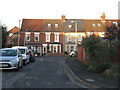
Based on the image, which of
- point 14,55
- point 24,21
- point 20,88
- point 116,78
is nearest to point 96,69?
point 116,78

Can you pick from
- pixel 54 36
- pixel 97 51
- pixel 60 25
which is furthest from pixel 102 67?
pixel 60 25

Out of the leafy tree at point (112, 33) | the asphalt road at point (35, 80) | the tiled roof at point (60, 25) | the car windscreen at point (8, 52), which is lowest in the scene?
the asphalt road at point (35, 80)

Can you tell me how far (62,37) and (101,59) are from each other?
41107 millimetres

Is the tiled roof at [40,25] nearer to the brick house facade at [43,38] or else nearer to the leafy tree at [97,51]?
the brick house facade at [43,38]

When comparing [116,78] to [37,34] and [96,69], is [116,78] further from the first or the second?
[37,34]

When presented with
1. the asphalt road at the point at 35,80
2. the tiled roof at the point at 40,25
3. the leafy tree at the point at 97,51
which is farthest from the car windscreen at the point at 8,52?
the tiled roof at the point at 40,25

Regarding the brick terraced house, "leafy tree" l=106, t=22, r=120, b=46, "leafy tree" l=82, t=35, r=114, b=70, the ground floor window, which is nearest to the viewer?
"leafy tree" l=82, t=35, r=114, b=70

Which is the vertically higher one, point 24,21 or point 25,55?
point 24,21

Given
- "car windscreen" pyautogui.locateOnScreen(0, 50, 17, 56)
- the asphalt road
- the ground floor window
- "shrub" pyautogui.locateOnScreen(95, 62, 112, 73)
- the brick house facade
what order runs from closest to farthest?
the asphalt road
"shrub" pyautogui.locateOnScreen(95, 62, 112, 73)
"car windscreen" pyautogui.locateOnScreen(0, 50, 17, 56)
the ground floor window
the brick house facade

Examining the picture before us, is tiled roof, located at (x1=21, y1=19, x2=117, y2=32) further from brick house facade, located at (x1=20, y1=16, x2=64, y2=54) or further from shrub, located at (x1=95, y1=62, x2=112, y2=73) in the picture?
shrub, located at (x1=95, y1=62, x2=112, y2=73)

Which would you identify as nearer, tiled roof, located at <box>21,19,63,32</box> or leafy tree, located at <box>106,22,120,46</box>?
leafy tree, located at <box>106,22,120,46</box>

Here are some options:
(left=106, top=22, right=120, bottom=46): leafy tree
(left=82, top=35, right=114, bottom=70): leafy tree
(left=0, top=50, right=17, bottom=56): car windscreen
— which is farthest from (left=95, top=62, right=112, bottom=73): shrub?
(left=0, top=50, right=17, bottom=56): car windscreen

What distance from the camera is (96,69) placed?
17031mm

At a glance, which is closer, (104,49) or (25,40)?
(104,49)
